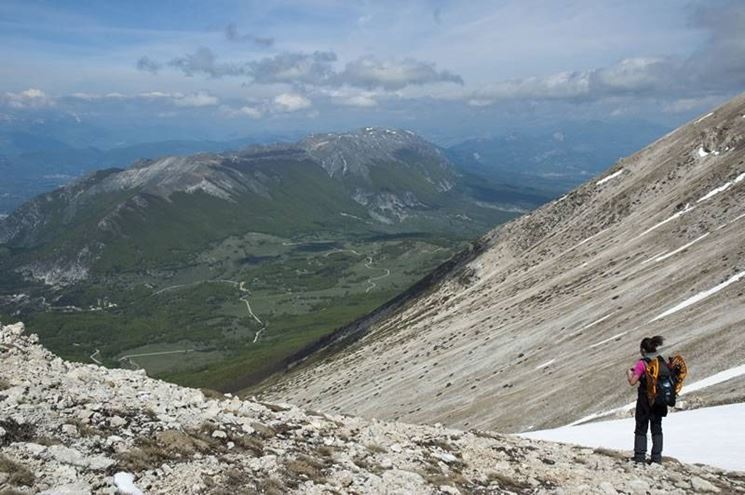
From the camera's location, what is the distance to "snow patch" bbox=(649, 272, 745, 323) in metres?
52.9

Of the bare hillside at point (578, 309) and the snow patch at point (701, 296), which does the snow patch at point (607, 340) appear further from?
the snow patch at point (701, 296)

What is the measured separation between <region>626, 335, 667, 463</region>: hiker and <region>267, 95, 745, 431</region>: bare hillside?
49.0ft

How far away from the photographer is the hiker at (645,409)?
18297 millimetres

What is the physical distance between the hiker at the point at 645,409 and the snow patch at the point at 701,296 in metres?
38.3

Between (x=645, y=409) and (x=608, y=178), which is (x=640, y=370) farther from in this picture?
(x=608, y=178)

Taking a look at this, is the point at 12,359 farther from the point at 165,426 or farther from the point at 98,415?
the point at 165,426

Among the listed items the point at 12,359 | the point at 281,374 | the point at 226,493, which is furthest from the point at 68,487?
the point at 281,374

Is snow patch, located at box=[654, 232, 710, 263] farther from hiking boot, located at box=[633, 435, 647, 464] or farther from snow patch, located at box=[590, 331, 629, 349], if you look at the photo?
hiking boot, located at box=[633, 435, 647, 464]

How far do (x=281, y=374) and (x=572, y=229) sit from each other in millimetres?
80161

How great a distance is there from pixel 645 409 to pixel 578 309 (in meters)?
53.6

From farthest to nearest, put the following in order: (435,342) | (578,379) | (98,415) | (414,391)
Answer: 1. (435,342)
2. (414,391)
3. (578,379)
4. (98,415)

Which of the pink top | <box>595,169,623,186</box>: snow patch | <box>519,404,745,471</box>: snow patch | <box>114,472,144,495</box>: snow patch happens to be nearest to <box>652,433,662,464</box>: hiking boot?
the pink top

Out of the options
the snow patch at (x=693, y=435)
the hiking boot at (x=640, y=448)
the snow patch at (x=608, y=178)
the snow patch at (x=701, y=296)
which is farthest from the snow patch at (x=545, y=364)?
the snow patch at (x=608, y=178)

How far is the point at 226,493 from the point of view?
13.5 meters
